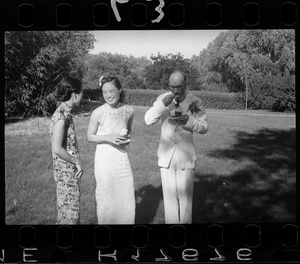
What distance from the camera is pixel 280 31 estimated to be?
4.14m

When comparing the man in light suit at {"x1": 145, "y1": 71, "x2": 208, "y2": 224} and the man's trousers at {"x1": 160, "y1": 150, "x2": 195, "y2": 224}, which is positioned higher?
the man in light suit at {"x1": 145, "y1": 71, "x2": 208, "y2": 224}

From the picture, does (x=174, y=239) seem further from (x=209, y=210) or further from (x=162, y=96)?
(x=162, y=96)

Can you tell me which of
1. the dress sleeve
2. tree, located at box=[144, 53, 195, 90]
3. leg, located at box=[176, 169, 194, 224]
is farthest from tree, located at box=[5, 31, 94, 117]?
leg, located at box=[176, 169, 194, 224]

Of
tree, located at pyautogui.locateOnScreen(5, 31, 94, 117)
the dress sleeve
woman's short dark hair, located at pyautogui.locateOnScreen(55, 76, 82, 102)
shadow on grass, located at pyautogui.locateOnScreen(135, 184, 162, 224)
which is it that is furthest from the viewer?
shadow on grass, located at pyautogui.locateOnScreen(135, 184, 162, 224)

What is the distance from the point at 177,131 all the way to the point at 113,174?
84 cm

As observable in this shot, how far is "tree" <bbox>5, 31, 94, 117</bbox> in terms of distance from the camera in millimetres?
4250

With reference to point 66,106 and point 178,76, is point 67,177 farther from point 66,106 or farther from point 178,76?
point 178,76

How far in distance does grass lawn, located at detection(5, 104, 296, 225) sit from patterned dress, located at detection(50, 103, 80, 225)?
17cm

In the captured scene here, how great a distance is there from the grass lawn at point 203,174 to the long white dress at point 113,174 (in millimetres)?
104

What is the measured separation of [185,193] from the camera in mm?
4387

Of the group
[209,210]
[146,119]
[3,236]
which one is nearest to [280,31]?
[146,119]

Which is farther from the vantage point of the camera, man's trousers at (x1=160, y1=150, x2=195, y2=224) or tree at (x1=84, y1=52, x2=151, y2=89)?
man's trousers at (x1=160, y1=150, x2=195, y2=224)
